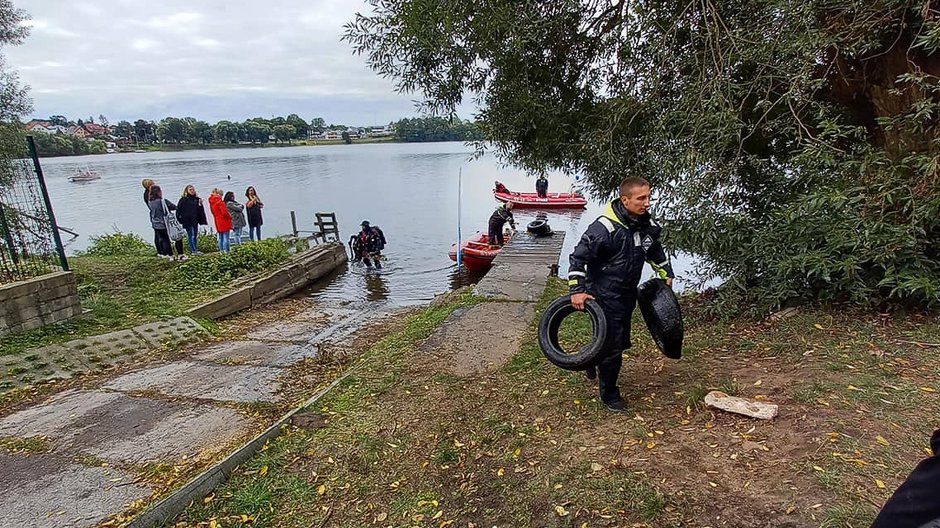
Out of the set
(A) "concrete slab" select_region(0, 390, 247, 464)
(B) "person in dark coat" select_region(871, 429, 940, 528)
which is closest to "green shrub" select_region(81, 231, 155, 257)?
→ (A) "concrete slab" select_region(0, 390, 247, 464)

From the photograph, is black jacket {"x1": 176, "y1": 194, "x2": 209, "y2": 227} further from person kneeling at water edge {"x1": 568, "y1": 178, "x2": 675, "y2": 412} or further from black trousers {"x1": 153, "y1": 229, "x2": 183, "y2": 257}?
person kneeling at water edge {"x1": 568, "y1": 178, "x2": 675, "y2": 412}

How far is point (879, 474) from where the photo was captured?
8.02 feet

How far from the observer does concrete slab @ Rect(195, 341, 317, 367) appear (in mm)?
5770

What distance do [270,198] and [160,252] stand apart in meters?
24.7

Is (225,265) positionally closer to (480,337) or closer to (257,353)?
(257,353)

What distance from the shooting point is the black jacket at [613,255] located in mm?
3291

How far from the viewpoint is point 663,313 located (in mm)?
3545

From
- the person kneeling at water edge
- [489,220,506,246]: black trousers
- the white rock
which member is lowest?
[489,220,506,246]: black trousers

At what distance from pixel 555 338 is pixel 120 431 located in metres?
3.54

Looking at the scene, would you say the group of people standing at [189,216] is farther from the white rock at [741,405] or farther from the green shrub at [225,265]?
the white rock at [741,405]

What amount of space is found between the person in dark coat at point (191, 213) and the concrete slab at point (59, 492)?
26.9 ft

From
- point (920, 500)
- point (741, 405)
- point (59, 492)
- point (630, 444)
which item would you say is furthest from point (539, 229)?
point (920, 500)

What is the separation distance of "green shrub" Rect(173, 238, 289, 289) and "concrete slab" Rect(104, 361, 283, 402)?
4.02 m

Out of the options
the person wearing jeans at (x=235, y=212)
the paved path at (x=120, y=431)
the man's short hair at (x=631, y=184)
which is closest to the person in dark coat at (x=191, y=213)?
the person wearing jeans at (x=235, y=212)
